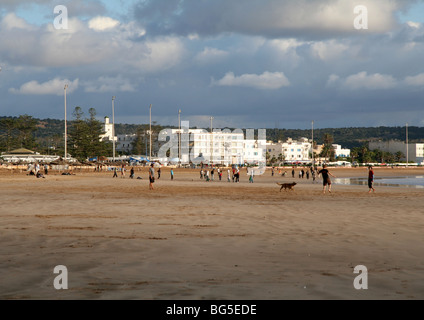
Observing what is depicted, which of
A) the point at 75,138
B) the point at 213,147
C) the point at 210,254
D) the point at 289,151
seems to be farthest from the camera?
the point at 289,151

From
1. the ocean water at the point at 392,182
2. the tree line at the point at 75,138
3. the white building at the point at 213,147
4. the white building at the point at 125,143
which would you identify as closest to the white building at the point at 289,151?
the white building at the point at 213,147

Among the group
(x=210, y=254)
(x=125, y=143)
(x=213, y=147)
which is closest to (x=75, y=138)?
(x=213, y=147)

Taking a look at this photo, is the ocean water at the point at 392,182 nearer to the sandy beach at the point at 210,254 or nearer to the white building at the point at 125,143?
the sandy beach at the point at 210,254

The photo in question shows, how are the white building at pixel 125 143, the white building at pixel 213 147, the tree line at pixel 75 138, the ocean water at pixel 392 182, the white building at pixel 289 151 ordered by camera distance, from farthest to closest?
1. the white building at pixel 289 151
2. the white building at pixel 125 143
3. the white building at pixel 213 147
4. the tree line at pixel 75 138
5. the ocean water at pixel 392 182

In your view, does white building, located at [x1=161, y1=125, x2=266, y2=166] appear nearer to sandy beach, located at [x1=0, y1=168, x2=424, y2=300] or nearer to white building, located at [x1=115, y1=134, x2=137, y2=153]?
white building, located at [x1=115, y1=134, x2=137, y2=153]

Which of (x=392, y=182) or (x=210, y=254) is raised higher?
(x=210, y=254)

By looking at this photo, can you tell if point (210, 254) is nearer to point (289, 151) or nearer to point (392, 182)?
point (392, 182)

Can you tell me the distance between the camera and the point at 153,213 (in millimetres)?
15781

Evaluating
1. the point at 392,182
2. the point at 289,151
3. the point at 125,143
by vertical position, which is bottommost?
the point at 392,182

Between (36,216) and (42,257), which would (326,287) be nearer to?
(42,257)

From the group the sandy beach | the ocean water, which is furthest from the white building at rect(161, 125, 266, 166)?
the sandy beach

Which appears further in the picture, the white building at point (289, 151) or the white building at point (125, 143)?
the white building at point (289, 151)

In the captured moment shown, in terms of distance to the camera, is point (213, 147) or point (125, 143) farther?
point (125, 143)

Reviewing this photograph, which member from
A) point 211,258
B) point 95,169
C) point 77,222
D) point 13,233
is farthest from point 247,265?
point 95,169
